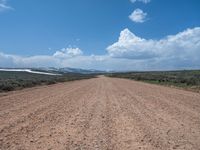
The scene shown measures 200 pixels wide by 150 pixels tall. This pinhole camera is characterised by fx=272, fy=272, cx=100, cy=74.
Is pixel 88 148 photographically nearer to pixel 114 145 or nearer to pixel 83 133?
pixel 114 145

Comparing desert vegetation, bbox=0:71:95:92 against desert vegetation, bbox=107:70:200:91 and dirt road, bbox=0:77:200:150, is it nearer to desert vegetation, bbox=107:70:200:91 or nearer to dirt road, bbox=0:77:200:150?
dirt road, bbox=0:77:200:150

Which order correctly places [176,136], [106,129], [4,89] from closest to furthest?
[176,136] < [106,129] < [4,89]

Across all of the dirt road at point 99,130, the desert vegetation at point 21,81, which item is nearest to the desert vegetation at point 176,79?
the desert vegetation at point 21,81

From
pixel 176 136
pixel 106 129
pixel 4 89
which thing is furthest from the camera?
pixel 4 89

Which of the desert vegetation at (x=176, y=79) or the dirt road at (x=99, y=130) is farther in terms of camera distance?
the desert vegetation at (x=176, y=79)

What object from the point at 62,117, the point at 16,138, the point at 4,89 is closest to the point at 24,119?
the point at 62,117

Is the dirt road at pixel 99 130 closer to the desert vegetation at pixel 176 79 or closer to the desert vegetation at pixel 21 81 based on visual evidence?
the desert vegetation at pixel 21 81

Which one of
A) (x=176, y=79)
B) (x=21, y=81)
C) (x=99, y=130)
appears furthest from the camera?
(x=176, y=79)

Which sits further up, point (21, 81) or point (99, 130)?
point (99, 130)

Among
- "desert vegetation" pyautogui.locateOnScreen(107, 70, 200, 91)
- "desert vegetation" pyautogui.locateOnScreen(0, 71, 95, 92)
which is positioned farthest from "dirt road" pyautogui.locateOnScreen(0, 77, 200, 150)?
"desert vegetation" pyautogui.locateOnScreen(107, 70, 200, 91)

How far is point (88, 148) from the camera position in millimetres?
6234

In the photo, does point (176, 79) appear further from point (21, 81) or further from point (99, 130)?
point (99, 130)

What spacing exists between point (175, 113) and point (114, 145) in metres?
→ 5.78

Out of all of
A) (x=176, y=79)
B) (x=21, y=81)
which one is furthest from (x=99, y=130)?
(x=176, y=79)
